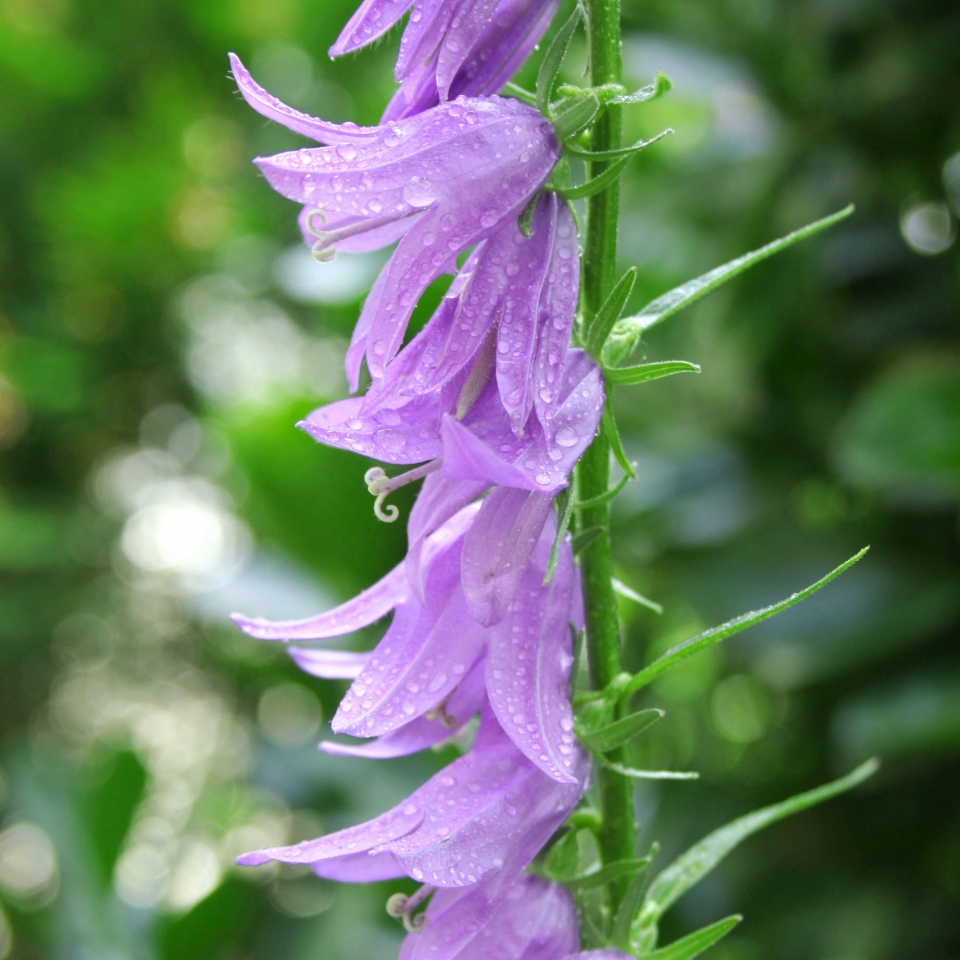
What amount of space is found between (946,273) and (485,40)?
126 cm

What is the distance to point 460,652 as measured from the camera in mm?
529

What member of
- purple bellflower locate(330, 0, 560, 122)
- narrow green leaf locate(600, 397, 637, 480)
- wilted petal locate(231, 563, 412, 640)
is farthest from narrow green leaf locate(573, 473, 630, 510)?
purple bellflower locate(330, 0, 560, 122)

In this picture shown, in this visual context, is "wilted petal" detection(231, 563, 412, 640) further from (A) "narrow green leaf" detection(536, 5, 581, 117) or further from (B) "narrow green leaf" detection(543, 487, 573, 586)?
(A) "narrow green leaf" detection(536, 5, 581, 117)

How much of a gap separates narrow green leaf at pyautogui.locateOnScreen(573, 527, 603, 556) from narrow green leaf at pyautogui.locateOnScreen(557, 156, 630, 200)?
6.5 inches

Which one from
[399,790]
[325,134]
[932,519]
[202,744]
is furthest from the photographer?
[202,744]

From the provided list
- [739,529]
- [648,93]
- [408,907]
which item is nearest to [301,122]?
[648,93]

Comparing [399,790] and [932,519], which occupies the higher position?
[932,519]

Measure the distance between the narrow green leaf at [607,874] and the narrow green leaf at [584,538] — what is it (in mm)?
157

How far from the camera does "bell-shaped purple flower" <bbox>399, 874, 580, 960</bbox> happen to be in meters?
0.52

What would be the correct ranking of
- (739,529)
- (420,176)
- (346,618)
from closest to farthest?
(420,176) → (346,618) → (739,529)

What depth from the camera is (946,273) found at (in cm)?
157

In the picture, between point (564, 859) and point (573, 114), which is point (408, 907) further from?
point (573, 114)

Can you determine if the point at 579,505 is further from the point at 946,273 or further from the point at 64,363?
the point at 64,363

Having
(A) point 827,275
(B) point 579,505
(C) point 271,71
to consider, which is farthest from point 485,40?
(C) point 271,71
